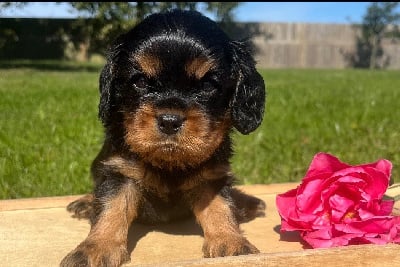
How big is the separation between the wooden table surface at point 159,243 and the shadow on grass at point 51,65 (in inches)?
44.7

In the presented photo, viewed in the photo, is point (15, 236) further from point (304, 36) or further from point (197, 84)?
point (304, 36)

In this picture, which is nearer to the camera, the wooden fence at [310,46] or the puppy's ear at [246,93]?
the puppy's ear at [246,93]

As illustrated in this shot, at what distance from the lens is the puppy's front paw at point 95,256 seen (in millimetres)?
2236

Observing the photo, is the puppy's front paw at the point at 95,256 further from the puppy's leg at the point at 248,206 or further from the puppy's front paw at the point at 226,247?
the puppy's leg at the point at 248,206

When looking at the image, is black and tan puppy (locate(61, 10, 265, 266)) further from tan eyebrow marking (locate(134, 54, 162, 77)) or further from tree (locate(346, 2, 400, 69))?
tree (locate(346, 2, 400, 69))

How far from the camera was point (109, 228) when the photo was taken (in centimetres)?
245

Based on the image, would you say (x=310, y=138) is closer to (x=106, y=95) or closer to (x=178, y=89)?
(x=106, y=95)

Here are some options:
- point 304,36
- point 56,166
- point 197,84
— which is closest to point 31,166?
point 56,166

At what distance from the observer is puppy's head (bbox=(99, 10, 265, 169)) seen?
228cm

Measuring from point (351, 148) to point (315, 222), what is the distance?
2.99m

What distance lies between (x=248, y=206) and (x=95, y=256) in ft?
3.97

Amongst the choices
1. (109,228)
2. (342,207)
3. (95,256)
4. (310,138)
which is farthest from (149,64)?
(310,138)

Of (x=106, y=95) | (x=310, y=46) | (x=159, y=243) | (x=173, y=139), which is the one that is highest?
(x=310, y=46)

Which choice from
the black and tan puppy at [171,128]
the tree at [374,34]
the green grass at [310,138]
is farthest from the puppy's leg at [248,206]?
the tree at [374,34]
